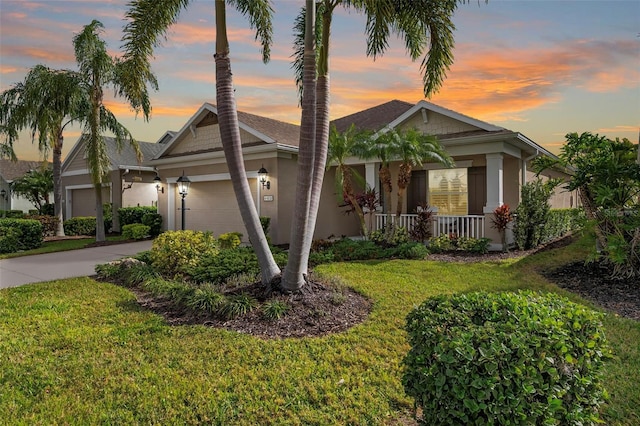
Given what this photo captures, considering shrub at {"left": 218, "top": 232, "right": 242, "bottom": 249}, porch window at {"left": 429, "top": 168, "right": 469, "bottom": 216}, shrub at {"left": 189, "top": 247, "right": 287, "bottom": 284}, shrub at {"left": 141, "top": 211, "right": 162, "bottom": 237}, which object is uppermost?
porch window at {"left": 429, "top": 168, "right": 469, "bottom": 216}

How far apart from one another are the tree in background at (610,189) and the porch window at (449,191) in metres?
4.57

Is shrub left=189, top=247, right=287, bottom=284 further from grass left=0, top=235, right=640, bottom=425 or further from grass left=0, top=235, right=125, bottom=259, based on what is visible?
grass left=0, top=235, right=125, bottom=259

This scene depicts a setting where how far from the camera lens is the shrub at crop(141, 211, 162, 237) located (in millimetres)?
16094

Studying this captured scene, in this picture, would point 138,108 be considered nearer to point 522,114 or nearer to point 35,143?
point 35,143

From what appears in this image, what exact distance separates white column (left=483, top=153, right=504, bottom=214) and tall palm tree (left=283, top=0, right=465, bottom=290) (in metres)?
5.05

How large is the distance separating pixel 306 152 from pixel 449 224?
8.11m


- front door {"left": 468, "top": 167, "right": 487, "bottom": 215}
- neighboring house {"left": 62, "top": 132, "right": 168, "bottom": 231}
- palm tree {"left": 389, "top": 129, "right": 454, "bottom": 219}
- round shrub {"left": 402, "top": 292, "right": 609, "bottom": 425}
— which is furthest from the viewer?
neighboring house {"left": 62, "top": 132, "right": 168, "bottom": 231}

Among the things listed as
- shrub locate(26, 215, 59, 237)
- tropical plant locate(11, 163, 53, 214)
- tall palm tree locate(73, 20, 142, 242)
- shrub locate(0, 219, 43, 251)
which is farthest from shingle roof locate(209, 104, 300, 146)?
tropical plant locate(11, 163, 53, 214)

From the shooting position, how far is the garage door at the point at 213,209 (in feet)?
46.4

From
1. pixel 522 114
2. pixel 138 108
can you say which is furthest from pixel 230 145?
pixel 522 114

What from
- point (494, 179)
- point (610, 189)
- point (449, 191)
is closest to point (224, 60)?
point (610, 189)

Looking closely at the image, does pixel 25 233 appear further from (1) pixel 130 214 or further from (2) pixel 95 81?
(2) pixel 95 81

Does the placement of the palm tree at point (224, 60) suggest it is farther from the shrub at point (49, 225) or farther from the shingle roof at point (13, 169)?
the shingle roof at point (13, 169)

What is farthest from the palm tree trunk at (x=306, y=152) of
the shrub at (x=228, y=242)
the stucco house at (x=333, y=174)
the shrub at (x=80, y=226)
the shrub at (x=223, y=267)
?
the shrub at (x=80, y=226)
